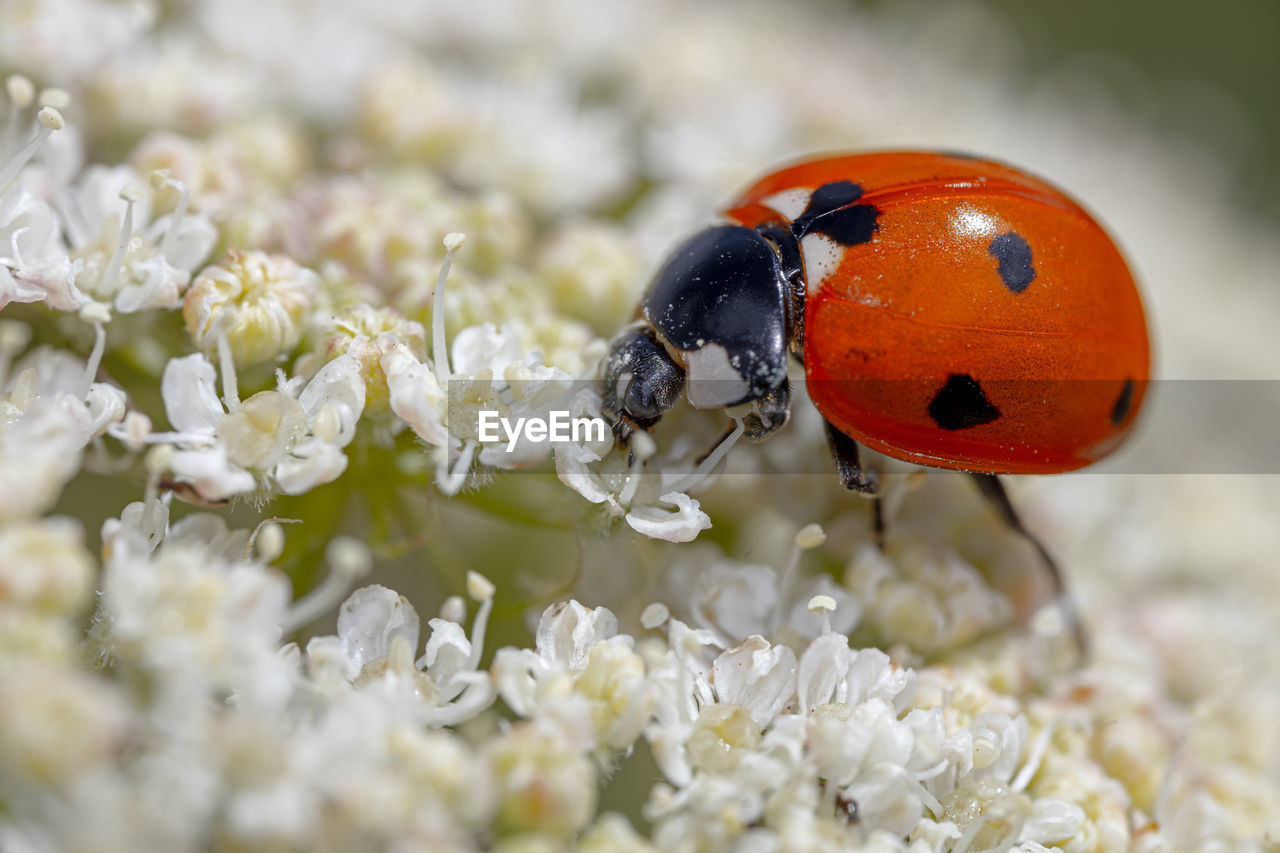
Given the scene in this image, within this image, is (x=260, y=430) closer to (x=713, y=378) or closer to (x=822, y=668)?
(x=713, y=378)

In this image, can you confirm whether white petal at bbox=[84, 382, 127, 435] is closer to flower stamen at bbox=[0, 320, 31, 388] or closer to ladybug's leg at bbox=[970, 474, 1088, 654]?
flower stamen at bbox=[0, 320, 31, 388]

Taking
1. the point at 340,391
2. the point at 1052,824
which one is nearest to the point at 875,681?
the point at 1052,824

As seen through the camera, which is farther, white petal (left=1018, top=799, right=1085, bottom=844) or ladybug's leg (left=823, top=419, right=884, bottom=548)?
ladybug's leg (left=823, top=419, right=884, bottom=548)

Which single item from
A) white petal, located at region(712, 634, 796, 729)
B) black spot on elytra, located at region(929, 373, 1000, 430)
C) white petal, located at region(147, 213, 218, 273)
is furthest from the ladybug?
white petal, located at region(147, 213, 218, 273)

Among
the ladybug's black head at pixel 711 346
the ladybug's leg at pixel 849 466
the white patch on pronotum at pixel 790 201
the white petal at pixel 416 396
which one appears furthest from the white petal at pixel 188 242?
the ladybug's leg at pixel 849 466

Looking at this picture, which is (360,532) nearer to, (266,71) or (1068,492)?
(266,71)

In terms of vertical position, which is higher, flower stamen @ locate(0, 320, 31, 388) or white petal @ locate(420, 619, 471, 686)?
flower stamen @ locate(0, 320, 31, 388)

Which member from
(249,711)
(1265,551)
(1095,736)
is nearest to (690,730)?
(249,711)
